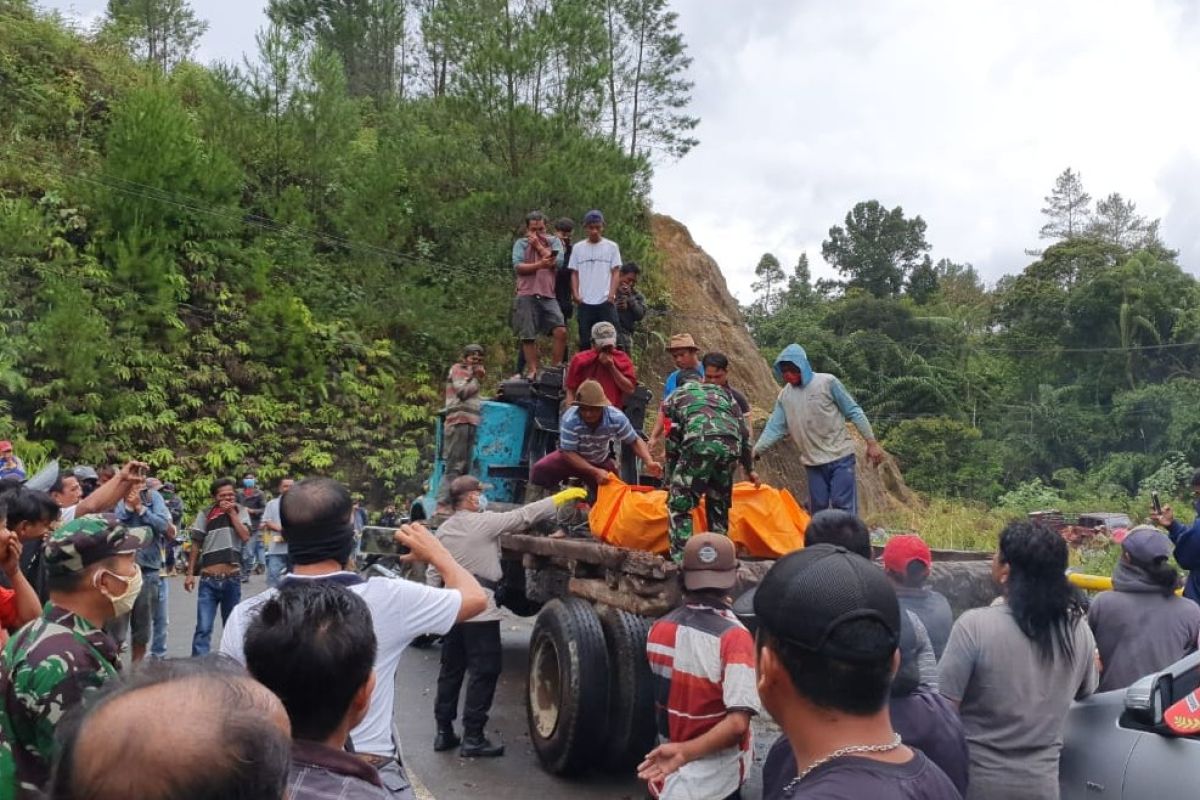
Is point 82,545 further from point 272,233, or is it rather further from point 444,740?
point 272,233

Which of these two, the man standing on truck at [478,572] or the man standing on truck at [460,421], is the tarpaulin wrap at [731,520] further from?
the man standing on truck at [460,421]

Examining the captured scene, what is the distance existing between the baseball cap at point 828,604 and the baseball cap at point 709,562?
1.92 meters

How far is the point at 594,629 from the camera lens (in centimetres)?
565

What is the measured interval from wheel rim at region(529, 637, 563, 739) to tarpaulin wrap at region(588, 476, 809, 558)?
839 millimetres

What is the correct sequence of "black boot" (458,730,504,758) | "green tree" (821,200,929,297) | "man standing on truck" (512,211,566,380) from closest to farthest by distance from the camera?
1. "black boot" (458,730,504,758)
2. "man standing on truck" (512,211,566,380)
3. "green tree" (821,200,929,297)

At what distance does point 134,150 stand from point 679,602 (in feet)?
63.0

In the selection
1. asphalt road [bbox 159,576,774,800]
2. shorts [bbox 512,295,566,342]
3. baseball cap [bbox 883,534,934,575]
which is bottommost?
asphalt road [bbox 159,576,774,800]

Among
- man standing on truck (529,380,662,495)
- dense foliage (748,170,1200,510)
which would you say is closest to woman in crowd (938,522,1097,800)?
man standing on truck (529,380,662,495)

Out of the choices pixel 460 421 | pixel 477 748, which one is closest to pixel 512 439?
pixel 460 421

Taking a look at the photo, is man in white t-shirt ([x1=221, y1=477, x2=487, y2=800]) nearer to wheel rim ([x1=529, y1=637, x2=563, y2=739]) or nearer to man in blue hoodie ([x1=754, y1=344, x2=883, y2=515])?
wheel rim ([x1=529, y1=637, x2=563, y2=739])

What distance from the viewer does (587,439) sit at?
666cm

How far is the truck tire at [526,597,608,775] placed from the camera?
5512mm

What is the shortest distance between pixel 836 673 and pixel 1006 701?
6.48ft

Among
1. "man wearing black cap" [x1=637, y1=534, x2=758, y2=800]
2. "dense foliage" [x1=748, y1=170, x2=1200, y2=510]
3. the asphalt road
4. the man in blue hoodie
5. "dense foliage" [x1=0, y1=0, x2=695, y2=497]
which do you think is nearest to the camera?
"man wearing black cap" [x1=637, y1=534, x2=758, y2=800]
